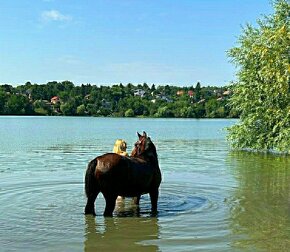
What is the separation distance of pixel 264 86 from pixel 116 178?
19.7m

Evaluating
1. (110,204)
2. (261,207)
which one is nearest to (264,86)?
(261,207)

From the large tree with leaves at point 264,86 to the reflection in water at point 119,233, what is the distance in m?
16.6

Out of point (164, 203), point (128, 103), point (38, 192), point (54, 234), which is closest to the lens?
point (54, 234)

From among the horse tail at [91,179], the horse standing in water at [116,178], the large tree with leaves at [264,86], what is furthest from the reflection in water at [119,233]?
the large tree with leaves at [264,86]

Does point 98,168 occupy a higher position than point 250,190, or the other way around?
point 98,168

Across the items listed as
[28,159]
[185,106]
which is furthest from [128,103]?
[28,159]

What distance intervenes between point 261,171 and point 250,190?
579 cm

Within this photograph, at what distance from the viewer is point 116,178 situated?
10.9 meters

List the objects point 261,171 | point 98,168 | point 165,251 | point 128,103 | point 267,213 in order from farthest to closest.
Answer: point 128,103 → point 261,171 → point 267,213 → point 98,168 → point 165,251

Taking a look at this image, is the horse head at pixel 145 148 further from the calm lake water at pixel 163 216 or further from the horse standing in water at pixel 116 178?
the calm lake water at pixel 163 216

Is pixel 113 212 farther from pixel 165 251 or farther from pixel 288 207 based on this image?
pixel 288 207

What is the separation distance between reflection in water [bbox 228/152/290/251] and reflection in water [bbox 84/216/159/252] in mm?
1656

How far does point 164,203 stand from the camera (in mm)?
13633

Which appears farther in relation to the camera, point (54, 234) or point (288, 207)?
point (288, 207)
